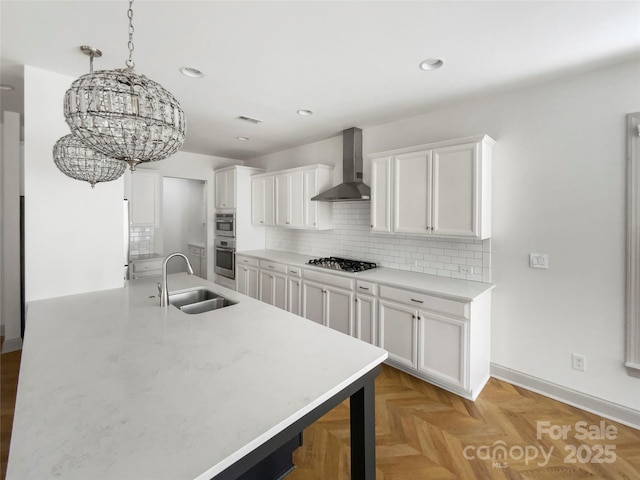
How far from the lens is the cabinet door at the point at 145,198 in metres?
4.34

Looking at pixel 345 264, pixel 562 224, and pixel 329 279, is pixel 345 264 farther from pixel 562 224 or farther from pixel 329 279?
pixel 562 224

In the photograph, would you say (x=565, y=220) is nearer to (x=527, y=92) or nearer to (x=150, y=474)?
(x=527, y=92)

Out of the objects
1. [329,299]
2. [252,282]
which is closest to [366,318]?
[329,299]

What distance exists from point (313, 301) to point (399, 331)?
1.18 m

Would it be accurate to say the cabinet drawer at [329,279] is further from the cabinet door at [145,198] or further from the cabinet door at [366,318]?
the cabinet door at [145,198]

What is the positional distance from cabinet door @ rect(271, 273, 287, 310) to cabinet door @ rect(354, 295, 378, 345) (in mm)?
1224

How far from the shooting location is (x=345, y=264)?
12.1 ft

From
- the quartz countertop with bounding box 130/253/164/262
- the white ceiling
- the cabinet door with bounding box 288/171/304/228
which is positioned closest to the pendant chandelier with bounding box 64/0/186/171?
the white ceiling

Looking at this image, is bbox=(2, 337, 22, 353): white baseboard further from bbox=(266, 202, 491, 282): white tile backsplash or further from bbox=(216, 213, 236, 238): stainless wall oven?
bbox=(266, 202, 491, 282): white tile backsplash

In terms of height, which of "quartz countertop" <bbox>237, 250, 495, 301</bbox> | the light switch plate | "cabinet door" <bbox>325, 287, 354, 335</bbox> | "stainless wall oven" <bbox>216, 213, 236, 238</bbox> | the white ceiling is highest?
the white ceiling

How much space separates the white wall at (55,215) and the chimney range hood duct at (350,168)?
7.49 ft

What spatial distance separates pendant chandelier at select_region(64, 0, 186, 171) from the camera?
1059 mm

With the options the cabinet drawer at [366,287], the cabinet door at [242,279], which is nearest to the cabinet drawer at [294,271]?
the cabinet drawer at [366,287]

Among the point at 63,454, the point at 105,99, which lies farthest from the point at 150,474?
the point at 105,99
